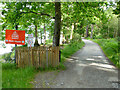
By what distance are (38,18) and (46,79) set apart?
746 cm

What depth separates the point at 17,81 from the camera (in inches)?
190

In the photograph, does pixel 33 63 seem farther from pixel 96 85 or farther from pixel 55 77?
pixel 96 85

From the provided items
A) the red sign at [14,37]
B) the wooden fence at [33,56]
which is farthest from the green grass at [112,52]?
the red sign at [14,37]

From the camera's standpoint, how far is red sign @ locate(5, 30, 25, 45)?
760cm

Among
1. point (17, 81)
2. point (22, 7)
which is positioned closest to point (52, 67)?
point (17, 81)

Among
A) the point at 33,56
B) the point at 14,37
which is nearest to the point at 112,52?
the point at 33,56

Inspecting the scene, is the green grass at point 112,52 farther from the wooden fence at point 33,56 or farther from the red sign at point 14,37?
the red sign at point 14,37

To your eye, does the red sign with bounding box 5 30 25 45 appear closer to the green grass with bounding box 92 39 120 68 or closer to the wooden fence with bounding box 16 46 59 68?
the wooden fence with bounding box 16 46 59 68

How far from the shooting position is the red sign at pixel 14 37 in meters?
7.60

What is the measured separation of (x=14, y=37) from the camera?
7.74 meters

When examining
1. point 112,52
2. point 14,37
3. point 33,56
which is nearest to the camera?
point 33,56

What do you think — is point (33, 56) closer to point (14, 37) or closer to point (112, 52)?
point (14, 37)

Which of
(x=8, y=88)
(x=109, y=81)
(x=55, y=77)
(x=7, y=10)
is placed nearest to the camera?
(x=8, y=88)

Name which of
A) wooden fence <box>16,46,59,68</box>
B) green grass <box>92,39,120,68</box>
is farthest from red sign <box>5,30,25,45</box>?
green grass <box>92,39,120,68</box>
